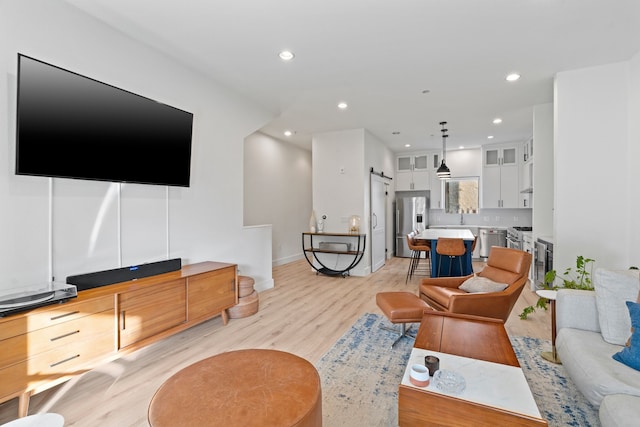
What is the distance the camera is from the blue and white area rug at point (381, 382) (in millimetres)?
1864

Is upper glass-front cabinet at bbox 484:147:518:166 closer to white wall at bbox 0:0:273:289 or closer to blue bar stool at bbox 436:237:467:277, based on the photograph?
blue bar stool at bbox 436:237:467:277

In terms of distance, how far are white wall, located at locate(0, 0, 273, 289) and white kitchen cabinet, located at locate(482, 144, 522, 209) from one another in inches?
243

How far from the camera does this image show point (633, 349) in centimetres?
170

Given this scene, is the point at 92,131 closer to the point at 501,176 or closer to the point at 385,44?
the point at 385,44

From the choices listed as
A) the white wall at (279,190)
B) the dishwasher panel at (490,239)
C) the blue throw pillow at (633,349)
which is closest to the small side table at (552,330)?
the blue throw pillow at (633,349)

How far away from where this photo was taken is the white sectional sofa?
1449 mm

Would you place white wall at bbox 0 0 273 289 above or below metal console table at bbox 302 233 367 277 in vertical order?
above

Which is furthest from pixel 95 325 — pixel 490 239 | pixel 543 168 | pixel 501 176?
pixel 501 176

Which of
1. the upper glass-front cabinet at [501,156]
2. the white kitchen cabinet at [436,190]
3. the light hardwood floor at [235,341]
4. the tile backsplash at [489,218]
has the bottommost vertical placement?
the light hardwood floor at [235,341]

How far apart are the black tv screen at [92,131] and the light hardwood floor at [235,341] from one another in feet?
5.16

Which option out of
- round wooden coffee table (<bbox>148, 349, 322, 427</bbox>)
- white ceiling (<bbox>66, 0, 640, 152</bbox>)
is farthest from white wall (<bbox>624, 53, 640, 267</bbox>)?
round wooden coffee table (<bbox>148, 349, 322, 427</bbox>)

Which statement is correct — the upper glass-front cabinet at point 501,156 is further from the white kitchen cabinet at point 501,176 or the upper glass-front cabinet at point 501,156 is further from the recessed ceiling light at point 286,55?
the recessed ceiling light at point 286,55

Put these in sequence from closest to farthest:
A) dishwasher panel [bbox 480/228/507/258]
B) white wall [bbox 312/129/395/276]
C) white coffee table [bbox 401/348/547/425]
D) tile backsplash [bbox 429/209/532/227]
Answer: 1. white coffee table [bbox 401/348/547/425]
2. white wall [bbox 312/129/395/276]
3. dishwasher panel [bbox 480/228/507/258]
4. tile backsplash [bbox 429/209/532/227]

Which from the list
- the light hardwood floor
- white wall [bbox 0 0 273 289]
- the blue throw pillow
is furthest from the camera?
white wall [bbox 0 0 273 289]
